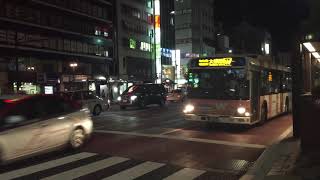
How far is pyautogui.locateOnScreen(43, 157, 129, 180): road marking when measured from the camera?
9508mm

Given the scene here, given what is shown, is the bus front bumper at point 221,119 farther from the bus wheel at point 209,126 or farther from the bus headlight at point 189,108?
the bus wheel at point 209,126

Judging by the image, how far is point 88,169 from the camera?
10250 millimetres

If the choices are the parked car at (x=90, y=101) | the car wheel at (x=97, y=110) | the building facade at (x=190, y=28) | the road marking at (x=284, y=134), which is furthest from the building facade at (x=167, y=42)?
the road marking at (x=284, y=134)

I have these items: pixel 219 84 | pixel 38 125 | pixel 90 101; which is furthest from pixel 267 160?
pixel 90 101

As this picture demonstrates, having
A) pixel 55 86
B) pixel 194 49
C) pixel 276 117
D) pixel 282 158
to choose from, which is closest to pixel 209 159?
pixel 282 158

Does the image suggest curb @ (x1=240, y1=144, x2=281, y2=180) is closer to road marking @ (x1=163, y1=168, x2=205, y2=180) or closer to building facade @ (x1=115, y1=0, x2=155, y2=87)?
road marking @ (x1=163, y1=168, x2=205, y2=180)

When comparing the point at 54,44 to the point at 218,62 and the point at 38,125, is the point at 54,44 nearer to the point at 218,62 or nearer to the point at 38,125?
the point at 218,62

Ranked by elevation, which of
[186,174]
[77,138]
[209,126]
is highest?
[77,138]

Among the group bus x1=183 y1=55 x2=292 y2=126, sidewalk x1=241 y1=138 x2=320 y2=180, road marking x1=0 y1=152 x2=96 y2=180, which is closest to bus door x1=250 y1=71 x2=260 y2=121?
bus x1=183 y1=55 x2=292 y2=126

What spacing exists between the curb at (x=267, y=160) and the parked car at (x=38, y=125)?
487cm

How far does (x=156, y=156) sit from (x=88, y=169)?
2281 millimetres

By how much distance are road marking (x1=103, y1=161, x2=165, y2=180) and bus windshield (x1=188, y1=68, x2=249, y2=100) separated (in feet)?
23.6

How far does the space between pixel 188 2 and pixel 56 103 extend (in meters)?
88.3

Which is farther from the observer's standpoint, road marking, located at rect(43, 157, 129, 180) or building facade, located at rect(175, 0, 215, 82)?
building facade, located at rect(175, 0, 215, 82)
